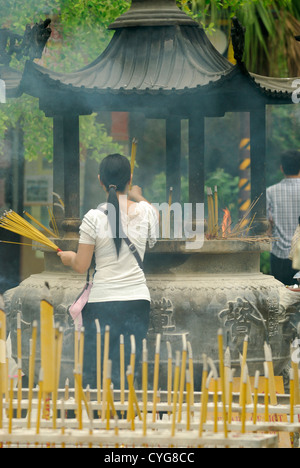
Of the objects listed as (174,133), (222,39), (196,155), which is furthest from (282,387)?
(222,39)

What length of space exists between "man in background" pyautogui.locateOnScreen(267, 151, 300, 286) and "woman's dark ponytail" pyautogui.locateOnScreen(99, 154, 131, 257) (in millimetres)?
3239

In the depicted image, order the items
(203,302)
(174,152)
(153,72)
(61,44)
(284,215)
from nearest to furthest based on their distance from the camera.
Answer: (203,302) < (153,72) < (174,152) < (284,215) < (61,44)

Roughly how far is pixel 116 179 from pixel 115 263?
0.47 m

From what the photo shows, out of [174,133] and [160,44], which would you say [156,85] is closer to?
[160,44]

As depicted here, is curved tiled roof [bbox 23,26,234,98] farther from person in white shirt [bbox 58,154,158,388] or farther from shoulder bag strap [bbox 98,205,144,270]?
shoulder bag strap [bbox 98,205,144,270]

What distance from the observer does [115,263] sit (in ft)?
18.0

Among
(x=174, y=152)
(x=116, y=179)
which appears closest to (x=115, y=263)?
(x=116, y=179)

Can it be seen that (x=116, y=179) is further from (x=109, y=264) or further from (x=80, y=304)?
(x=80, y=304)

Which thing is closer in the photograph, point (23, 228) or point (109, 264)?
point (109, 264)

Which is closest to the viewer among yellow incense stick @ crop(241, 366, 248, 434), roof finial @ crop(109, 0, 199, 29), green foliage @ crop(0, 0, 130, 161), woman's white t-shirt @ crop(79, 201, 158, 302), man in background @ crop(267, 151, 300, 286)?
yellow incense stick @ crop(241, 366, 248, 434)

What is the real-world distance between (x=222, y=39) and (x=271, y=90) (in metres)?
5.72

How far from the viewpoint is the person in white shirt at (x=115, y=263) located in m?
5.39

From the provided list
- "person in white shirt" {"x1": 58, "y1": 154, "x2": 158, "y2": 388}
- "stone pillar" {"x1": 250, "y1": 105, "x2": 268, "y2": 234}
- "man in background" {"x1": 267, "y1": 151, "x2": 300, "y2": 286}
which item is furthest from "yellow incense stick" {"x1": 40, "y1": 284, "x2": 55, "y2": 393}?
"man in background" {"x1": 267, "y1": 151, "x2": 300, "y2": 286}

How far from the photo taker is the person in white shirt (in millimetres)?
5391
